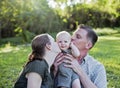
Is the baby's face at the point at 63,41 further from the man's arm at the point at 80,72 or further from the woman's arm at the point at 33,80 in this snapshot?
the woman's arm at the point at 33,80

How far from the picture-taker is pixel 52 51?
4191mm

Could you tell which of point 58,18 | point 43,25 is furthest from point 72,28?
point 43,25

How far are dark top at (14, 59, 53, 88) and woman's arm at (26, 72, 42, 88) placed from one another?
1.4 inches

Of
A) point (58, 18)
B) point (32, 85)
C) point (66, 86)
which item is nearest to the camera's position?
point (32, 85)

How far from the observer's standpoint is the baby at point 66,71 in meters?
4.38

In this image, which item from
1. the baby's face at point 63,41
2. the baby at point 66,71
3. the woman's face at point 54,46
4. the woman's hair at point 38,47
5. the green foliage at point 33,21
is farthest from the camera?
the green foliage at point 33,21

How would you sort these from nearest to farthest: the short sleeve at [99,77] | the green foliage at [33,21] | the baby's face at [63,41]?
the baby's face at [63,41], the short sleeve at [99,77], the green foliage at [33,21]

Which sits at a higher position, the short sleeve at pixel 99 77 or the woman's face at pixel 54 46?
the woman's face at pixel 54 46

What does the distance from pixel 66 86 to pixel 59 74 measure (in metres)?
0.17

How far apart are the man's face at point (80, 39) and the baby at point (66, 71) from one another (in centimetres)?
21

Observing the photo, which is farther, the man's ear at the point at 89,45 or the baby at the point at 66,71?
the man's ear at the point at 89,45

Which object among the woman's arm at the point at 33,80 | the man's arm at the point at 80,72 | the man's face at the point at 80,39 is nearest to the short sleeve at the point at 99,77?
the man's arm at the point at 80,72

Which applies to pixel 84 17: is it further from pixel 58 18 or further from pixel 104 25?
pixel 58 18

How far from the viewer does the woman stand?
385 centimetres
